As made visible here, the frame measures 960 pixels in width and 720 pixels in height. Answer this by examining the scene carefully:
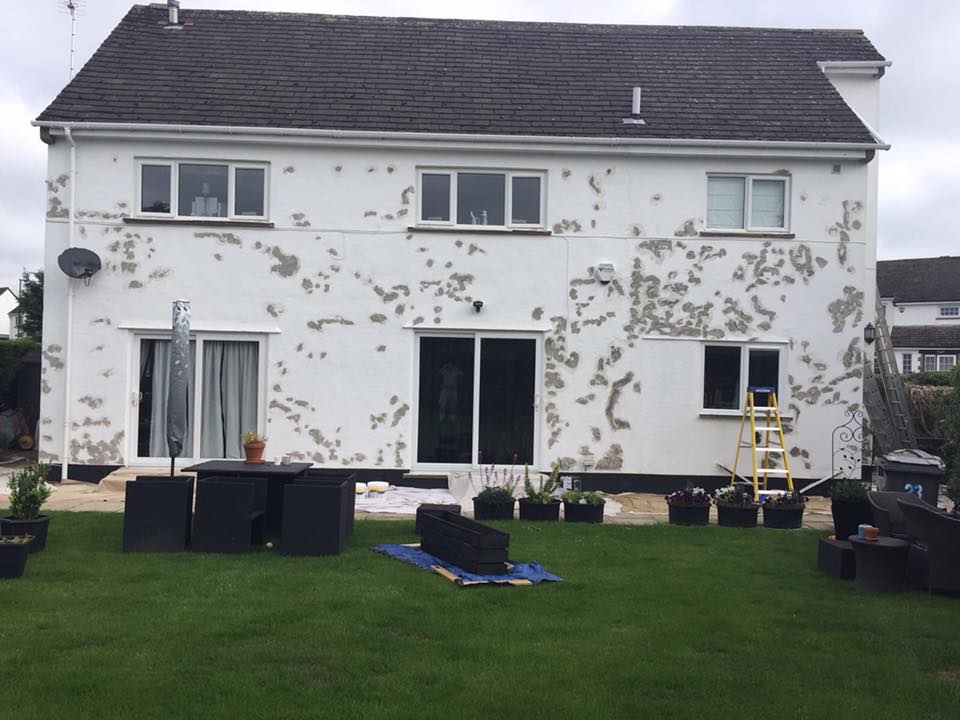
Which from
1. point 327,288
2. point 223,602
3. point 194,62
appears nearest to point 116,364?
point 327,288

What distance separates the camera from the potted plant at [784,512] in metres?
11.5

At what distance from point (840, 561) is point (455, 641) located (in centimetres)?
424

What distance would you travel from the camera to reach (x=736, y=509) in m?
11.5

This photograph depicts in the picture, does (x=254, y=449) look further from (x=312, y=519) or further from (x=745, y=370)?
(x=745, y=370)

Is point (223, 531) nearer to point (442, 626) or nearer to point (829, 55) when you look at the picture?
point (442, 626)

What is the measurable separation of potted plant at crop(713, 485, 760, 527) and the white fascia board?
576 cm

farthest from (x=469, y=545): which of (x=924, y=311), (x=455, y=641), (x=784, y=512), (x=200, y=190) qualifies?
(x=924, y=311)

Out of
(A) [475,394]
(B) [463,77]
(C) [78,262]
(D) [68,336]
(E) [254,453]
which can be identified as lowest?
(E) [254,453]

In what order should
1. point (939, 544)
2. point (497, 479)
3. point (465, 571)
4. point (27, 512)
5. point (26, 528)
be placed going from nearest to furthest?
point (939, 544) → point (465, 571) → point (26, 528) → point (27, 512) → point (497, 479)

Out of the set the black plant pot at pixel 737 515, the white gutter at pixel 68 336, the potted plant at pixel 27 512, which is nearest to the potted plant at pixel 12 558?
the potted plant at pixel 27 512

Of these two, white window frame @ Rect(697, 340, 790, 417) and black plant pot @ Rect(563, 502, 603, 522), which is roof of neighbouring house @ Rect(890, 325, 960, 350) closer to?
white window frame @ Rect(697, 340, 790, 417)

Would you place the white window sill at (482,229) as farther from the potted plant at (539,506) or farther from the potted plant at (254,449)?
the potted plant at (254,449)

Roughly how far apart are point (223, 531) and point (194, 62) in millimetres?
10043

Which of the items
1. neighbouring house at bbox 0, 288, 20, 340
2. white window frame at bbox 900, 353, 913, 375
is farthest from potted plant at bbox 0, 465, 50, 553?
neighbouring house at bbox 0, 288, 20, 340
